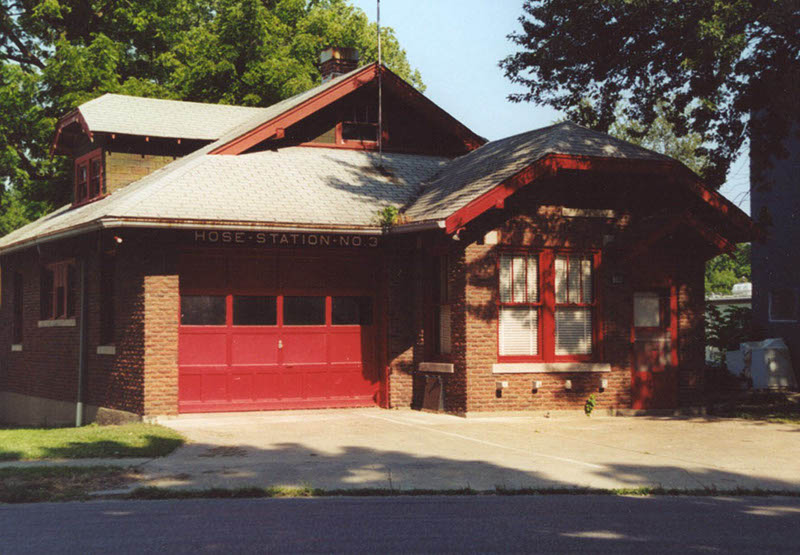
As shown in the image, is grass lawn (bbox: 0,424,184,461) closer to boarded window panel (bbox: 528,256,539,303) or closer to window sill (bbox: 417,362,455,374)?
window sill (bbox: 417,362,455,374)

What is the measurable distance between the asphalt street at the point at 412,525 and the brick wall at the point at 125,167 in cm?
1315

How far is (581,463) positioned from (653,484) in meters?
1.45

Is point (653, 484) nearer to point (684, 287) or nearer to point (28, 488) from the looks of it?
point (28, 488)

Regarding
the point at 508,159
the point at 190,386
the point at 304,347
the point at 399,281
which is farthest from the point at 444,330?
the point at 190,386

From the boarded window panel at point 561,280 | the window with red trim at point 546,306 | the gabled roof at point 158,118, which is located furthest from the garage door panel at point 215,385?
the gabled roof at point 158,118

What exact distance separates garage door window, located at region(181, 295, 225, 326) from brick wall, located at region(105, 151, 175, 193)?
5.60 metres

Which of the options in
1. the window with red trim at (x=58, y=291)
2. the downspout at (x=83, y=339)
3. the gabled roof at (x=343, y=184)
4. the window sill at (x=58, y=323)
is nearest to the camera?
the gabled roof at (x=343, y=184)

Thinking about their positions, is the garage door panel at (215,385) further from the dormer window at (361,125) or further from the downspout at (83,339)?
the dormer window at (361,125)

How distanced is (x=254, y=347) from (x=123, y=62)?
68.8 ft

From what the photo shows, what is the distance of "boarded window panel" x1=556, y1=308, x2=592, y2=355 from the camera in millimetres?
17141

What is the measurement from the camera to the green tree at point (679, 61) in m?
16.4

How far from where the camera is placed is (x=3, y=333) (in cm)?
2511

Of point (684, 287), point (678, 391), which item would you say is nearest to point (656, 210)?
point (684, 287)

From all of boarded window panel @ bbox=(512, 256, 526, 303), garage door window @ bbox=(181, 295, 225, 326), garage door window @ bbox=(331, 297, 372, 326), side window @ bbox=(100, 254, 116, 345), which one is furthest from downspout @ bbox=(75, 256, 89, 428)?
boarded window panel @ bbox=(512, 256, 526, 303)
